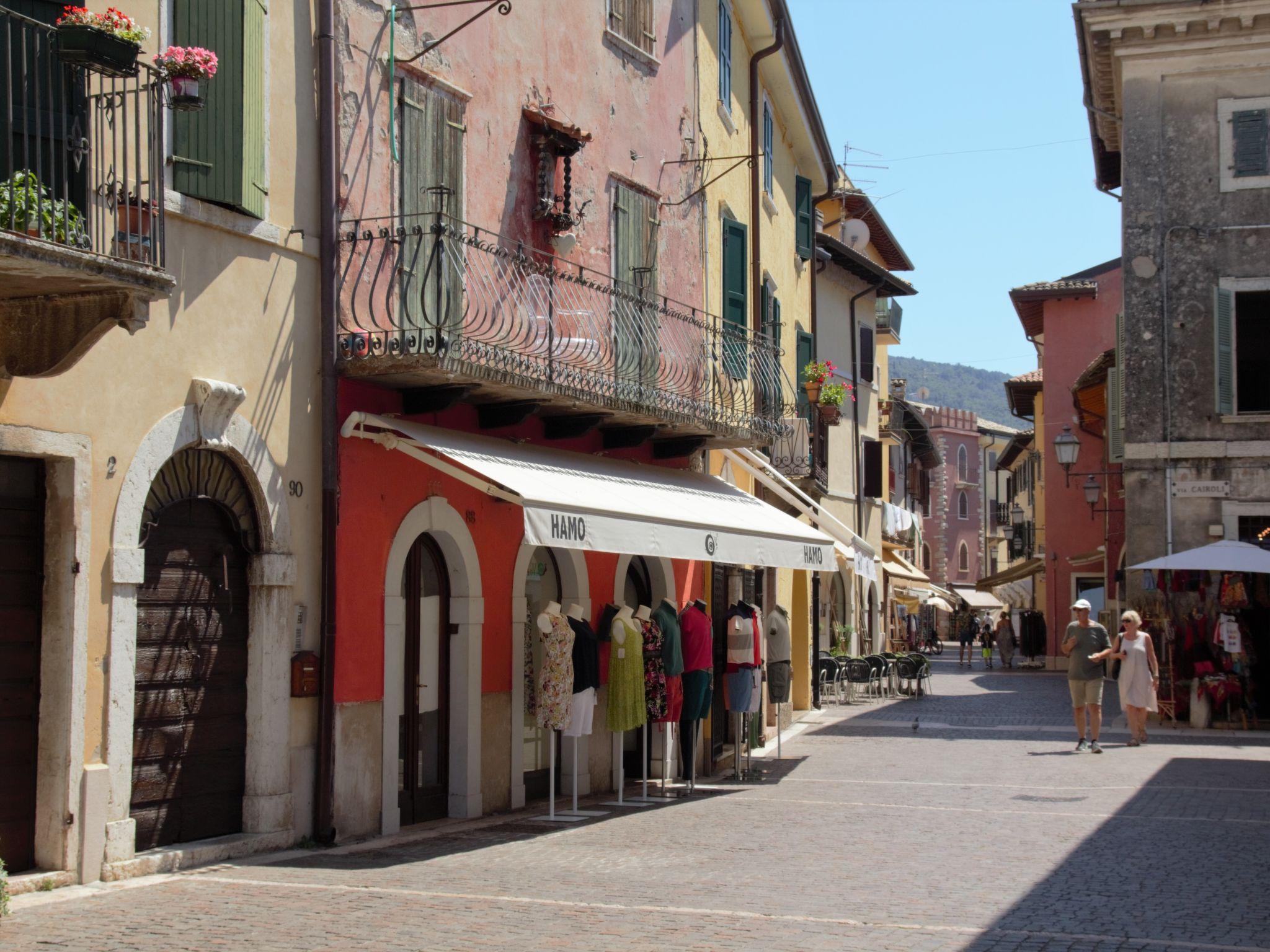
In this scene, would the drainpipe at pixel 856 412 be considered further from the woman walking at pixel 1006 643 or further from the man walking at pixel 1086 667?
the man walking at pixel 1086 667

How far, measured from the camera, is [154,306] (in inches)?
388

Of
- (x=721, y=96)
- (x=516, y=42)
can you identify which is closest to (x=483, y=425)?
(x=516, y=42)

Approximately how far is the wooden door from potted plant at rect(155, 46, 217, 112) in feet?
14.8

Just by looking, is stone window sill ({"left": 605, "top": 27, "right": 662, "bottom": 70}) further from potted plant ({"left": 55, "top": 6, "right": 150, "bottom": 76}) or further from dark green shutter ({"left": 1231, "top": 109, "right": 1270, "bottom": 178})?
dark green shutter ({"left": 1231, "top": 109, "right": 1270, "bottom": 178})

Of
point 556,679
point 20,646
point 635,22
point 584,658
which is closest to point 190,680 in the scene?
point 20,646

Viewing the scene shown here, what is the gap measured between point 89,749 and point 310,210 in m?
4.23

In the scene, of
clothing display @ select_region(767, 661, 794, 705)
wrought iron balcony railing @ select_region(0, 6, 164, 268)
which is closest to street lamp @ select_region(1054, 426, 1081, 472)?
clothing display @ select_region(767, 661, 794, 705)

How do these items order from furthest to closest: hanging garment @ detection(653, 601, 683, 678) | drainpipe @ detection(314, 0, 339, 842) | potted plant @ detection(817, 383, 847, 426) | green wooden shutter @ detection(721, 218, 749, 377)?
potted plant @ detection(817, 383, 847, 426) < green wooden shutter @ detection(721, 218, 749, 377) < hanging garment @ detection(653, 601, 683, 678) < drainpipe @ detection(314, 0, 339, 842)

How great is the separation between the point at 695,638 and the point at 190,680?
21.4 ft

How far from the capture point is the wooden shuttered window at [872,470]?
38.0 metres

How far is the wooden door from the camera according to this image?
12.7 m

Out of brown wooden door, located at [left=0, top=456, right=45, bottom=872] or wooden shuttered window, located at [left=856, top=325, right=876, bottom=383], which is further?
wooden shuttered window, located at [left=856, top=325, right=876, bottom=383]

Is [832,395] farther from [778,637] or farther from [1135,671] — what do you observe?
[1135,671]

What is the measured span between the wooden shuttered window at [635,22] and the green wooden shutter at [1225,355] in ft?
34.9
